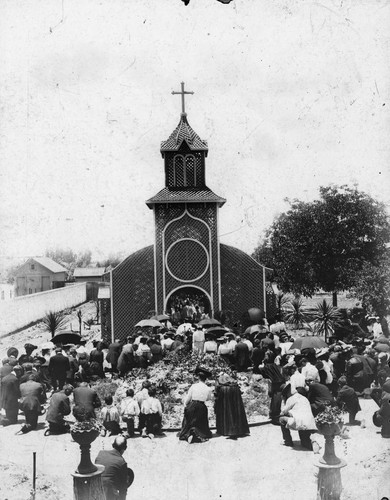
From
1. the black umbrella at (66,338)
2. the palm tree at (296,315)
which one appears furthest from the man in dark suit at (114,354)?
the palm tree at (296,315)

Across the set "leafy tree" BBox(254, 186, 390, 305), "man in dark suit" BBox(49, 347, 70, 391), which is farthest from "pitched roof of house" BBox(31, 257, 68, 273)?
"man in dark suit" BBox(49, 347, 70, 391)

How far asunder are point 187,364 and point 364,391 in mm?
5269

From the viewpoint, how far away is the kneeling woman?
531 inches

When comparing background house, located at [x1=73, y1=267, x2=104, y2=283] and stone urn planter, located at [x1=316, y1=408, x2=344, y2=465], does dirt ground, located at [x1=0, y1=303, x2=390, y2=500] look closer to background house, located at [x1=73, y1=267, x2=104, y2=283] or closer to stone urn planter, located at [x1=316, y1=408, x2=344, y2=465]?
stone urn planter, located at [x1=316, y1=408, x2=344, y2=465]

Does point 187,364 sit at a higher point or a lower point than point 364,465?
higher

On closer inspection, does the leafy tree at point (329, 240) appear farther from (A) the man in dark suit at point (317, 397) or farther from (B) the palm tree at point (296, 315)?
(A) the man in dark suit at point (317, 397)

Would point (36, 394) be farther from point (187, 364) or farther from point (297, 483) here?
point (297, 483)

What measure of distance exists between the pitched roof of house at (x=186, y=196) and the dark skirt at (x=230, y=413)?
16361mm

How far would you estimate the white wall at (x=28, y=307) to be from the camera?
107 ft

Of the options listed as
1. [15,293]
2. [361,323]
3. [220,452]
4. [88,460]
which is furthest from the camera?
[15,293]

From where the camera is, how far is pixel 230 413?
1377 centimetres

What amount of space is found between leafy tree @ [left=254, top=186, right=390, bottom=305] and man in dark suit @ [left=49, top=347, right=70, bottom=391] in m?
28.0

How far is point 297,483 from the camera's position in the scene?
35.9 ft

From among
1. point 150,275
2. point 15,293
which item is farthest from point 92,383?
point 15,293
